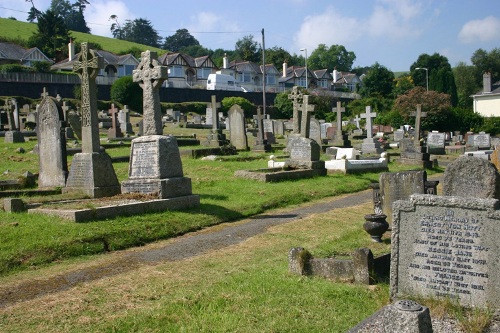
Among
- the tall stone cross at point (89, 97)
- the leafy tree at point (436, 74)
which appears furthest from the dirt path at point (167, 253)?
the leafy tree at point (436, 74)

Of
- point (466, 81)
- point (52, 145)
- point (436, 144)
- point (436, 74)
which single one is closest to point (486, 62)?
point (466, 81)

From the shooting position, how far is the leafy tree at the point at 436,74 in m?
81.7

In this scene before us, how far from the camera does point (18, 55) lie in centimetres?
8012

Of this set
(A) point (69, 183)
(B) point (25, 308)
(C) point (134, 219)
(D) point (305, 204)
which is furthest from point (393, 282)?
(A) point (69, 183)

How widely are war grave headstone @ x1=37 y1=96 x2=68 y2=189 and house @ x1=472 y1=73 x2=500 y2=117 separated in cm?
6198

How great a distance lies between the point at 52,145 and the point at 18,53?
73513 mm

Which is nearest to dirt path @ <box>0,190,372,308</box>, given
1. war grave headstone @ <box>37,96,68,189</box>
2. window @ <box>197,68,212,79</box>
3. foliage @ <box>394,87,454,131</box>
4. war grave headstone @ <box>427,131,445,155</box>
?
war grave headstone @ <box>37,96,68,189</box>

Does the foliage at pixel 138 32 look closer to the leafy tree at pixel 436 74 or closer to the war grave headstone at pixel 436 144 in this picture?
the leafy tree at pixel 436 74

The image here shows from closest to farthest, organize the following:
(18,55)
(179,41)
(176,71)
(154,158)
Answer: (154,158) → (18,55) → (176,71) → (179,41)

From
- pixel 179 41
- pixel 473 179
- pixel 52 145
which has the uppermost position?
pixel 179 41

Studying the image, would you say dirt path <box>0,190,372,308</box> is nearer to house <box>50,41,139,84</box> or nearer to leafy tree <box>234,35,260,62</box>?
house <box>50,41,139,84</box>

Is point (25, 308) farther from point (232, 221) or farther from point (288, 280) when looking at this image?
point (232, 221)

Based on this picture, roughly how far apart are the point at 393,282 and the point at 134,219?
5.70m

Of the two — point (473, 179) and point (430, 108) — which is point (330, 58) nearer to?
point (430, 108)
